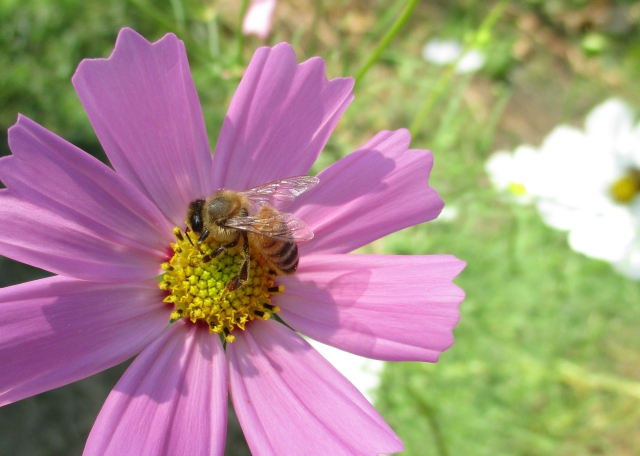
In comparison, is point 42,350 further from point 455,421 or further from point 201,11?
point 455,421

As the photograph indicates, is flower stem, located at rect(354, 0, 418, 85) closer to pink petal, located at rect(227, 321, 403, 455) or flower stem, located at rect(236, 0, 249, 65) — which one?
flower stem, located at rect(236, 0, 249, 65)

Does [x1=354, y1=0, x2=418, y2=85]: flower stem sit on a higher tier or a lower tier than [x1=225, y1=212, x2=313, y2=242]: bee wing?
higher

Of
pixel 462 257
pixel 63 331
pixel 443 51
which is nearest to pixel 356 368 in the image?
pixel 462 257

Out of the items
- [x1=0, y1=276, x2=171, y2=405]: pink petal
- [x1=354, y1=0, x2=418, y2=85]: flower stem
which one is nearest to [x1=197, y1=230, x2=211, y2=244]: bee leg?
[x1=0, y1=276, x2=171, y2=405]: pink petal

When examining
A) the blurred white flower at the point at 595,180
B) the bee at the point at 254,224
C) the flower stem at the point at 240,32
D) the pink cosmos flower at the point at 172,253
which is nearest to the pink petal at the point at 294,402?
the pink cosmos flower at the point at 172,253

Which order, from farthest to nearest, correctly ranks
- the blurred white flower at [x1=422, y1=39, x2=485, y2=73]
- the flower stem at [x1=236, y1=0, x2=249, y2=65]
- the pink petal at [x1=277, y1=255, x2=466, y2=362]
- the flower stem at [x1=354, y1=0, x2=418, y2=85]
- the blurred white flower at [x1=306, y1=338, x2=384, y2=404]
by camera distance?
the blurred white flower at [x1=422, y1=39, x2=485, y2=73], the blurred white flower at [x1=306, y1=338, x2=384, y2=404], the flower stem at [x1=236, y1=0, x2=249, y2=65], the flower stem at [x1=354, y1=0, x2=418, y2=85], the pink petal at [x1=277, y1=255, x2=466, y2=362]

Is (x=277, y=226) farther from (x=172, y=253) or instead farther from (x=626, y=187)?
(x=626, y=187)

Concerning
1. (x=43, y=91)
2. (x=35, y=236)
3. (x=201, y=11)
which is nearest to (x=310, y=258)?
(x=35, y=236)
